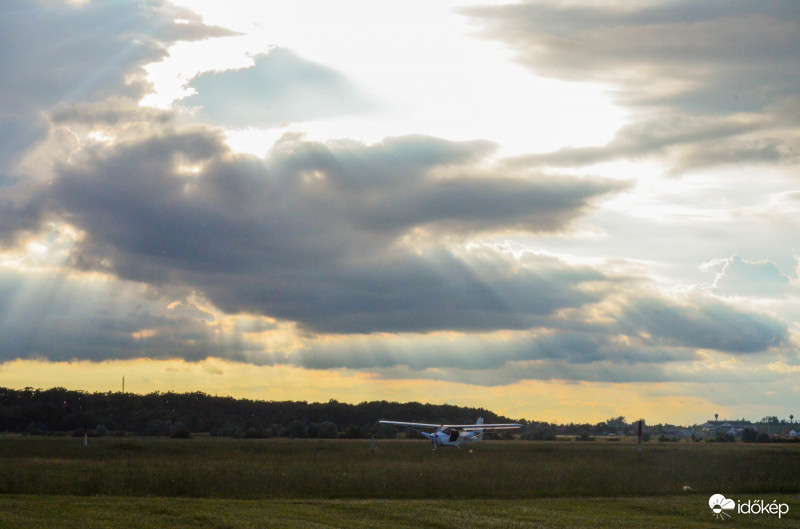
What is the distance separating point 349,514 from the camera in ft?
69.9

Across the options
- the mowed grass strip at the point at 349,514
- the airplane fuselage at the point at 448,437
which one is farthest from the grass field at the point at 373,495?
the airplane fuselage at the point at 448,437

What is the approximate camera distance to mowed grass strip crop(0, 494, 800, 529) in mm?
18656

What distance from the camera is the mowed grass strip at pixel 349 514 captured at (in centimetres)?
1866

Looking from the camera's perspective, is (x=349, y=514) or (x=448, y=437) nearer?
(x=349, y=514)

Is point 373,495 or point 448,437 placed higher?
point 373,495

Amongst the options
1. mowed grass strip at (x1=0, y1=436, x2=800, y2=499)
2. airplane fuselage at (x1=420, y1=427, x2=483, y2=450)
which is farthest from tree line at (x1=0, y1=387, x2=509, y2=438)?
mowed grass strip at (x1=0, y1=436, x2=800, y2=499)

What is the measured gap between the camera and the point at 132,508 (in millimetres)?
20500

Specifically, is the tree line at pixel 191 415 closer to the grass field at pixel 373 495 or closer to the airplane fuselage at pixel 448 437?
the airplane fuselage at pixel 448 437

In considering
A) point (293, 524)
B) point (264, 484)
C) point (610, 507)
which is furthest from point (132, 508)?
point (610, 507)

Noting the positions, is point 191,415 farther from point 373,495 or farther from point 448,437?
point 373,495

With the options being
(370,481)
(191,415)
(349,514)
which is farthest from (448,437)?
(191,415)

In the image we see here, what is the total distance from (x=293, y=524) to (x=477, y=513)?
5.73 m

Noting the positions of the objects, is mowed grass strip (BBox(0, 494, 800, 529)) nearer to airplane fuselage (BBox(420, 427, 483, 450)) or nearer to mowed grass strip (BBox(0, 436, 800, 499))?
mowed grass strip (BBox(0, 436, 800, 499))

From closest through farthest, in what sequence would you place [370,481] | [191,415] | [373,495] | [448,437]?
[373,495] → [370,481] → [448,437] → [191,415]
